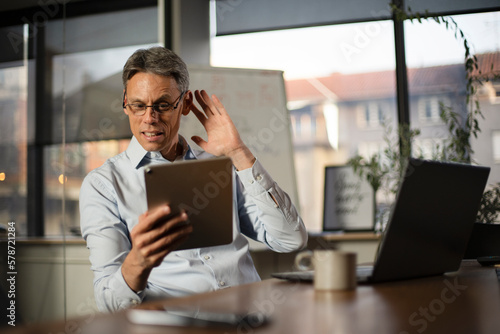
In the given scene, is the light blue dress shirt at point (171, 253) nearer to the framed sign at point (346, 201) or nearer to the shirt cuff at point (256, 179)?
the shirt cuff at point (256, 179)

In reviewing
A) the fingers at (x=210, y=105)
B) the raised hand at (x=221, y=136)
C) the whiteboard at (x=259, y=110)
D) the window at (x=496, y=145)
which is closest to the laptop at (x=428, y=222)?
the raised hand at (x=221, y=136)

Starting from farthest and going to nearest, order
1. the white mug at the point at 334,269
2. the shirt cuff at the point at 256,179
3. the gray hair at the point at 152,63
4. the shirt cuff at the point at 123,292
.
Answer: the gray hair at the point at 152,63
the shirt cuff at the point at 256,179
the shirt cuff at the point at 123,292
the white mug at the point at 334,269

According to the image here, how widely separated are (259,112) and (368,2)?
1.35 meters

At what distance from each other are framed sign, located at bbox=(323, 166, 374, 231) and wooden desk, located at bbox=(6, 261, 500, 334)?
278cm

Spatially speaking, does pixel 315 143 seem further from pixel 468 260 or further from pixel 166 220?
pixel 166 220

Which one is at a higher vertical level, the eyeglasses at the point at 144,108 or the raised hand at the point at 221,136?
the eyeglasses at the point at 144,108

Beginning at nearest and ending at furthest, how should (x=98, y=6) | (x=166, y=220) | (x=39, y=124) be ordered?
(x=166, y=220) → (x=39, y=124) → (x=98, y=6)

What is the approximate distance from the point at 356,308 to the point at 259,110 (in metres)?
3.12

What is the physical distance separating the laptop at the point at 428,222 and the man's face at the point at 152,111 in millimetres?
740

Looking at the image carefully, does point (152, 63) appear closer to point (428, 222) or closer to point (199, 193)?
point (199, 193)

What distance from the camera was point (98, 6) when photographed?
430cm

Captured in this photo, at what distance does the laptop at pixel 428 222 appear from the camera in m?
1.16

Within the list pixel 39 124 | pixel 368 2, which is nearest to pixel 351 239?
pixel 368 2

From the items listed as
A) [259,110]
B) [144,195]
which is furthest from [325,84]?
[144,195]
